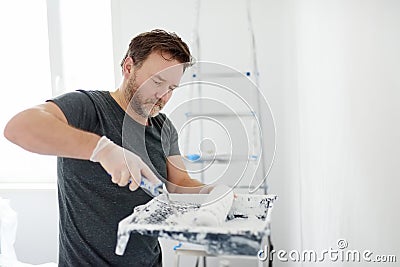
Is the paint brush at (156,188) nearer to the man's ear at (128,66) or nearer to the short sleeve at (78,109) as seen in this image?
the short sleeve at (78,109)

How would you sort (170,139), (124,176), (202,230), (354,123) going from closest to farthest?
(202,230), (124,176), (354,123), (170,139)

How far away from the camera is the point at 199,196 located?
116cm

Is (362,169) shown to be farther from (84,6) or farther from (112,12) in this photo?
(84,6)

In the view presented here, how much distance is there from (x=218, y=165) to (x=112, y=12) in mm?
1567

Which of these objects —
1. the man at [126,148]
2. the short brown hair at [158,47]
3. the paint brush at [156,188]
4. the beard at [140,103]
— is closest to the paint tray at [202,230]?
the paint brush at [156,188]

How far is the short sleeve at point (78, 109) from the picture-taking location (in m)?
1.14

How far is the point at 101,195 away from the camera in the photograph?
4.21 feet

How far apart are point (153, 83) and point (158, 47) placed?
10cm

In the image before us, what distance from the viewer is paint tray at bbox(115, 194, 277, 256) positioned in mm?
857

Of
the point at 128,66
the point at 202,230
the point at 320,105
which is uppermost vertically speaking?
the point at 128,66

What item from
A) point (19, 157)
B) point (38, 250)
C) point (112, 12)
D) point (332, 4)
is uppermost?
point (112, 12)

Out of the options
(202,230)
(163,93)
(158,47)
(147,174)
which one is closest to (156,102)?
(163,93)

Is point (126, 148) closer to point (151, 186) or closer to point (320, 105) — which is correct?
point (151, 186)

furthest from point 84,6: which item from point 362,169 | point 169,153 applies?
point 362,169
